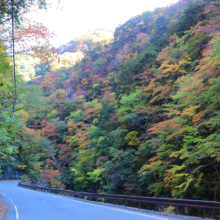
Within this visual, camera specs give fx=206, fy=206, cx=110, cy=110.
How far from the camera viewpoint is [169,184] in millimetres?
13531

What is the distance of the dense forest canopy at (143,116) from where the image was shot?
11414 millimetres

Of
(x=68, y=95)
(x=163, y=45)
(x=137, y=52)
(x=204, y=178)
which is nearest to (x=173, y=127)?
(x=204, y=178)

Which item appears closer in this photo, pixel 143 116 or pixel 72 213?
pixel 72 213

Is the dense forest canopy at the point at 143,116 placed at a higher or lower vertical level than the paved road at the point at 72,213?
higher

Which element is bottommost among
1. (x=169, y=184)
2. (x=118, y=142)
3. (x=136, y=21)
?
(x=169, y=184)

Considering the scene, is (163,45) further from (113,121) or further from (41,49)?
(41,49)

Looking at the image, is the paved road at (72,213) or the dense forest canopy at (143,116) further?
the dense forest canopy at (143,116)

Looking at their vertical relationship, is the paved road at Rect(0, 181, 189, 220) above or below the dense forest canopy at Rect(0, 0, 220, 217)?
below

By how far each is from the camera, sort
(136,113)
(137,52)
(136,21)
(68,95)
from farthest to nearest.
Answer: (68,95), (136,21), (137,52), (136,113)

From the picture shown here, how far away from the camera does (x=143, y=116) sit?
63.8 feet

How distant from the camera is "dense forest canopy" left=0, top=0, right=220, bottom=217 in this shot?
37.4 ft

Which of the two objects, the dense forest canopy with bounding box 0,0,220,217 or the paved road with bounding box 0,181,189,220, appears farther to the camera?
the dense forest canopy with bounding box 0,0,220,217

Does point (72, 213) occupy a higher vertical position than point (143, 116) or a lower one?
lower

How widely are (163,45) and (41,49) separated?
18.9 m
